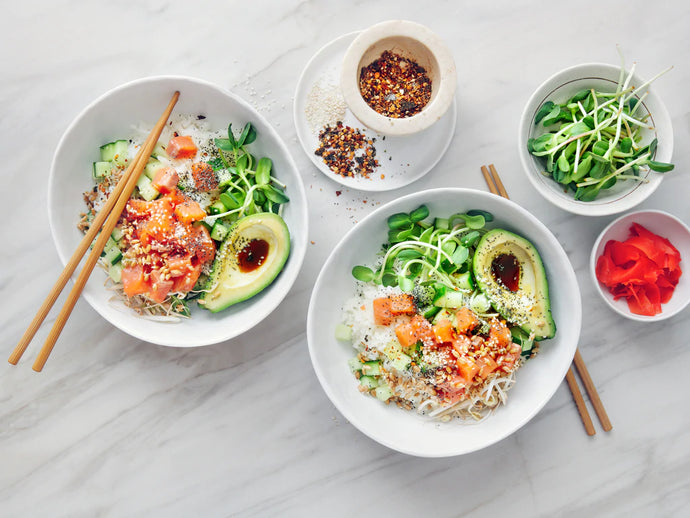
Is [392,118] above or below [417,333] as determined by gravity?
above

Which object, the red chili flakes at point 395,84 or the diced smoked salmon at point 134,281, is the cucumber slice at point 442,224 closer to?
the red chili flakes at point 395,84

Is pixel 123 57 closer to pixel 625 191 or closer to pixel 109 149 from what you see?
pixel 109 149

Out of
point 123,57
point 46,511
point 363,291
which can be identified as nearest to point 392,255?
point 363,291

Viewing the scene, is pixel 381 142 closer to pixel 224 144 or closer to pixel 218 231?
pixel 224 144

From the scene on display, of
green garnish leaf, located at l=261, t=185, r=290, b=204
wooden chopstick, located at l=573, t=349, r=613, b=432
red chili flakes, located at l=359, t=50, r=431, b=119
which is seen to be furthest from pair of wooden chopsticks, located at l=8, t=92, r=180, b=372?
wooden chopstick, located at l=573, t=349, r=613, b=432

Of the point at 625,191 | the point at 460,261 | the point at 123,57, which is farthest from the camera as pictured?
the point at 123,57

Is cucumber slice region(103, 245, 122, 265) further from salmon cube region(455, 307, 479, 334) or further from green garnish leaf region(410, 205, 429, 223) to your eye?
salmon cube region(455, 307, 479, 334)

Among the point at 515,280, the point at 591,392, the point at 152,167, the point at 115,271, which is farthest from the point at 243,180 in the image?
the point at 591,392
